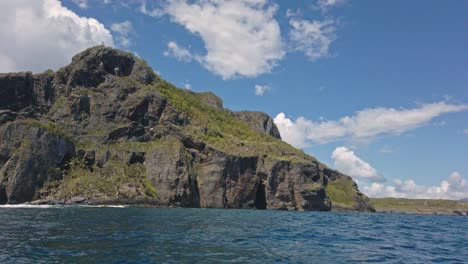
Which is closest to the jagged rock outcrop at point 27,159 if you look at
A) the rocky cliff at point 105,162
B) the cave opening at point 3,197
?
the cave opening at point 3,197

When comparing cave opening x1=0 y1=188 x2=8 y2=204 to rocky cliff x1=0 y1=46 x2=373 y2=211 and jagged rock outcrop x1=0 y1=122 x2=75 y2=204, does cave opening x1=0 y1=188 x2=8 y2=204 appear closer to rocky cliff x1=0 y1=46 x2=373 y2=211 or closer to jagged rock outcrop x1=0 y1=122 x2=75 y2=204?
jagged rock outcrop x1=0 y1=122 x2=75 y2=204

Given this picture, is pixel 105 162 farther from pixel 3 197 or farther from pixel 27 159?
pixel 3 197

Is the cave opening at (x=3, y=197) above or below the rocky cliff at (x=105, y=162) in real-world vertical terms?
below

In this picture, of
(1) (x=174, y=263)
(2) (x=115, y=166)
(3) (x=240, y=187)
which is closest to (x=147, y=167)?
(2) (x=115, y=166)

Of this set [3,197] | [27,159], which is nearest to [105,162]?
[27,159]

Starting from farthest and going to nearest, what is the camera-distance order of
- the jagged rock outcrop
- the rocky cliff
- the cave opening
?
the rocky cliff < the jagged rock outcrop < the cave opening

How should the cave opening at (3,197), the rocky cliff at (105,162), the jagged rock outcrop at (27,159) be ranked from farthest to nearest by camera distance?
the rocky cliff at (105,162), the jagged rock outcrop at (27,159), the cave opening at (3,197)

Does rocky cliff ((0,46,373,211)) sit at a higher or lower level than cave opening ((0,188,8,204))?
higher

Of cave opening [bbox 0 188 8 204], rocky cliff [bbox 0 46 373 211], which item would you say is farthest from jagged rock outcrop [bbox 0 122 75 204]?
rocky cliff [bbox 0 46 373 211]

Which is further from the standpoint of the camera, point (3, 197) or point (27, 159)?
point (27, 159)

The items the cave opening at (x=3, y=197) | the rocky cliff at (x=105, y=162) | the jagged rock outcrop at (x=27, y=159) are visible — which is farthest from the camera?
the rocky cliff at (x=105, y=162)

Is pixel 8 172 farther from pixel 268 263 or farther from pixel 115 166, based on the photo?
pixel 268 263

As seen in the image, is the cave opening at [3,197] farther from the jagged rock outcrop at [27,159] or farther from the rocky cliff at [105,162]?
the rocky cliff at [105,162]

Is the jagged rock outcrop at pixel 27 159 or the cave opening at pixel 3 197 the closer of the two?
the cave opening at pixel 3 197
